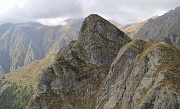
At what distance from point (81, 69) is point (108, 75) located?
54.3 feet

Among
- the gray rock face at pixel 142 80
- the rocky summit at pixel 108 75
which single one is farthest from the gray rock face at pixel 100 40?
the gray rock face at pixel 142 80

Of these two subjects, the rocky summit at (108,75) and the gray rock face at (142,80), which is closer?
the gray rock face at (142,80)

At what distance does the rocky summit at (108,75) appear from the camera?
68.7 meters

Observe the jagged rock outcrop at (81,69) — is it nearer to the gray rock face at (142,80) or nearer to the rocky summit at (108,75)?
the rocky summit at (108,75)

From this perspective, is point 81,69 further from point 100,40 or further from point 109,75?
point 109,75

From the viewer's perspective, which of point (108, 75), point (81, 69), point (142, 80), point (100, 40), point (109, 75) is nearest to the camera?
point (142, 80)

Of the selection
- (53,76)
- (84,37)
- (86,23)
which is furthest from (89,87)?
(86,23)

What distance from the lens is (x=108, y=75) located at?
96375 millimetres

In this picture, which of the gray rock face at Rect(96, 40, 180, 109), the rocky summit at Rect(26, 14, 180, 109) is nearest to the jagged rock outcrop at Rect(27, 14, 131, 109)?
the rocky summit at Rect(26, 14, 180, 109)

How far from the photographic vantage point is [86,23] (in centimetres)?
12431

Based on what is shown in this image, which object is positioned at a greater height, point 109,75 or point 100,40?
point 100,40

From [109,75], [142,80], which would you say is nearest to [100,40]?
[109,75]

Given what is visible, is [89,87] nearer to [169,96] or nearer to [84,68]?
[84,68]

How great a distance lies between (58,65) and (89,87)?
18.5 meters
